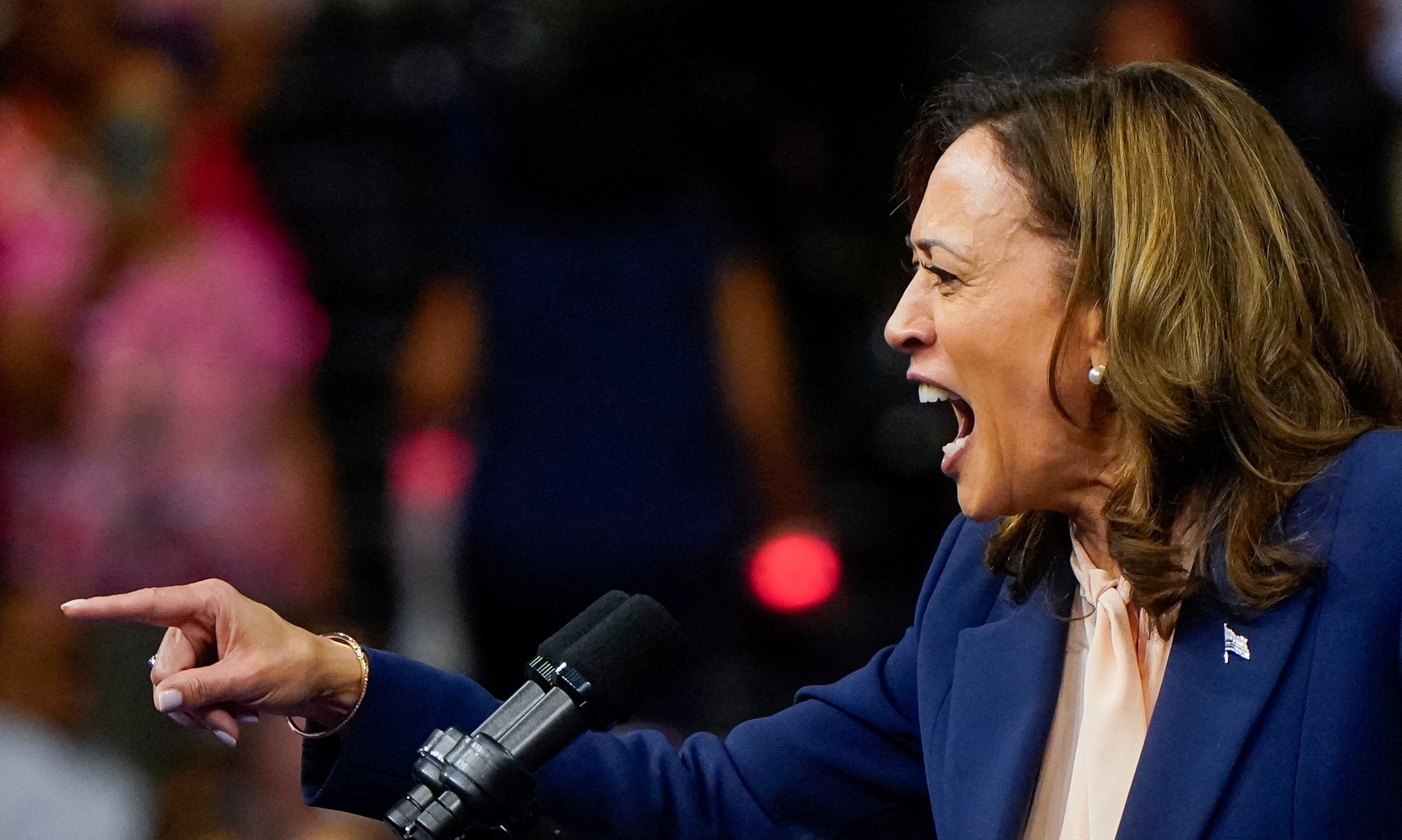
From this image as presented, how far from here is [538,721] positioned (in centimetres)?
108

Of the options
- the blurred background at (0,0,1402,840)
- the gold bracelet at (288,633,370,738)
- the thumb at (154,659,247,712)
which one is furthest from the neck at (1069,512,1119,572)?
the blurred background at (0,0,1402,840)

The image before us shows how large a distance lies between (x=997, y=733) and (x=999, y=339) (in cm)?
39

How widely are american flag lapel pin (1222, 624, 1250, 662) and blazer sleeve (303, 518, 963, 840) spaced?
41 cm

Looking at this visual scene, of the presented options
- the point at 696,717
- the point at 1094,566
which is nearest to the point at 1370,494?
the point at 1094,566

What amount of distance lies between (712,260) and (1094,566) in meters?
1.32

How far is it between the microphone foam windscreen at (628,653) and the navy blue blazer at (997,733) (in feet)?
1.16

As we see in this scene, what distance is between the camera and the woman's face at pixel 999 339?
4.62 ft

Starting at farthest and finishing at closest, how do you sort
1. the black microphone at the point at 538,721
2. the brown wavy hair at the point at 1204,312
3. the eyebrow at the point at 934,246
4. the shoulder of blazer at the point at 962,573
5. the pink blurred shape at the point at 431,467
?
the pink blurred shape at the point at 431,467 < the shoulder of blazer at the point at 962,573 < the eyebrow at the point at 934,246 < the brown wavy hair at the point at 1204,312 < the black microphone at the point at 538,721

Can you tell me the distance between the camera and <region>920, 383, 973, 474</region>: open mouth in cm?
148

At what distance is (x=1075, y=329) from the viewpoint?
1.40 meters

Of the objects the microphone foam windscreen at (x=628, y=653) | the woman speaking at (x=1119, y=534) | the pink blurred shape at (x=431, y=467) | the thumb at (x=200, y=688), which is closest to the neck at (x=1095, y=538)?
the woman speaking at (x=1119, y=534)

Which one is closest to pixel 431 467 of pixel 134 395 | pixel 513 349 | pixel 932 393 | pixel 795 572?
pixel 513 349

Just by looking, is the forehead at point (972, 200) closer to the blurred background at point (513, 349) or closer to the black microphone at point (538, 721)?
the black microphone at point (538, 721)

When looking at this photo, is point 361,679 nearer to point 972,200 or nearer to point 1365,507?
point 972,200
